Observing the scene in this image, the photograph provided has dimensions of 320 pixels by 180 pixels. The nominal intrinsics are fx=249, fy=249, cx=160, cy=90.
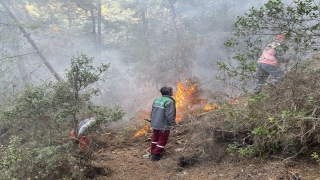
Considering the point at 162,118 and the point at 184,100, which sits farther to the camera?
the point at 184,100

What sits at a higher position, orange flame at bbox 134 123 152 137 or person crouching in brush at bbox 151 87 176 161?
person crouching in brush at bbox 151 87 176 161

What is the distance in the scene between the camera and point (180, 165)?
545 centimetres

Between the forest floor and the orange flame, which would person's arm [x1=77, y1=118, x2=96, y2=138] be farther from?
the orange flame

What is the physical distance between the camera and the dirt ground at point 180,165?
3.86 meters

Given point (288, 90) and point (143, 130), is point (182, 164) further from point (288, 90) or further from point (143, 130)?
point (143, 130)

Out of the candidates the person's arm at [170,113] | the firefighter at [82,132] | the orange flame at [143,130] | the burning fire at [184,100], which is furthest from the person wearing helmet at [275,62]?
the orange flame at [143,130]

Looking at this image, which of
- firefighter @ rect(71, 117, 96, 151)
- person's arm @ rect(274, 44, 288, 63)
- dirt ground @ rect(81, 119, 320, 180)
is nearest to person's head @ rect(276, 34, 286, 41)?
person's arm @ rect(274, 44, 288, 63)

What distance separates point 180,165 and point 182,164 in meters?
0.06

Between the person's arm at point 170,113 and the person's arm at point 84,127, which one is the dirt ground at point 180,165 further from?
the person's arm at point 84,127

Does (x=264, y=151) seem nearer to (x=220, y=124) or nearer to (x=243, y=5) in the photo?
(x=220, y=124)

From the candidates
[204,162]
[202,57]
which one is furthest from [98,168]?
[202,57]

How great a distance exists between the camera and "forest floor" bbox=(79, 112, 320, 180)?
387 centimetres

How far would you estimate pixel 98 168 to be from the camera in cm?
545

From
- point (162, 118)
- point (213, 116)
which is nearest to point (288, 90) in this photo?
point (213, 116)
